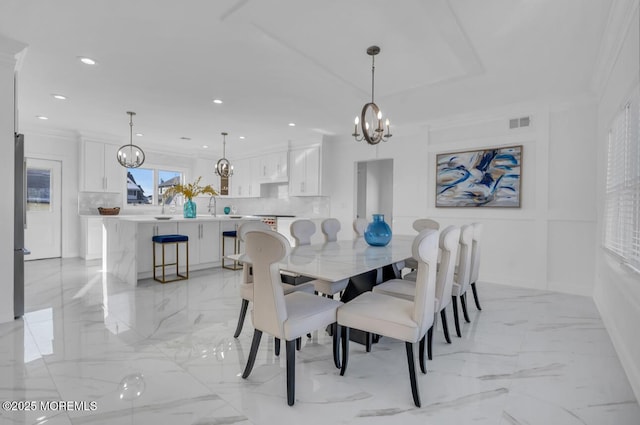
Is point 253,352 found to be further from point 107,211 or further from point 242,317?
point 107,211

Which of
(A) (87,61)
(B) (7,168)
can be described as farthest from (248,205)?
(B) (7,168)

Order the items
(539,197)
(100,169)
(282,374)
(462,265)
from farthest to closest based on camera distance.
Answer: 1. (100,169)
2. (539,197)
3. (462,265)
4. (282,374)

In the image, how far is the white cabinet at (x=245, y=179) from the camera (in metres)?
7.71

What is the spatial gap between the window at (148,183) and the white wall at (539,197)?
6001 mm

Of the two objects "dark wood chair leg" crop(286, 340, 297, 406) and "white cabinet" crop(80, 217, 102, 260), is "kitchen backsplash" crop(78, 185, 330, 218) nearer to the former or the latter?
"white cabinet" crop(80, 217, 102, 260)

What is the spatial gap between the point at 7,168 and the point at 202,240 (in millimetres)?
2664

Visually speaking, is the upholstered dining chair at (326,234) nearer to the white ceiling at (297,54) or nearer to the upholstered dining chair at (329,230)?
the upholstered dining chair at (329,230)

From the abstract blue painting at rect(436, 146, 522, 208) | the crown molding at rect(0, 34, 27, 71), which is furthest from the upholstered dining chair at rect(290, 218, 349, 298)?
the crown molding at rect(0, 34, 27, 71)

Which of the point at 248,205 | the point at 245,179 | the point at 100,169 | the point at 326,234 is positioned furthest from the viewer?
the point at 248,205

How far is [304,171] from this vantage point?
6.62 m

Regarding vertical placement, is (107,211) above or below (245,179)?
below

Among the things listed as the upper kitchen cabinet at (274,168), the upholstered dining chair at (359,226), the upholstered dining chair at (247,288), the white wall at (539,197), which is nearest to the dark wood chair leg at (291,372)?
the upholstered dining chair at (247,288)

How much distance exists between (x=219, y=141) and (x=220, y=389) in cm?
593

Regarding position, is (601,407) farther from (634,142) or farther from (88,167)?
(88,167)
